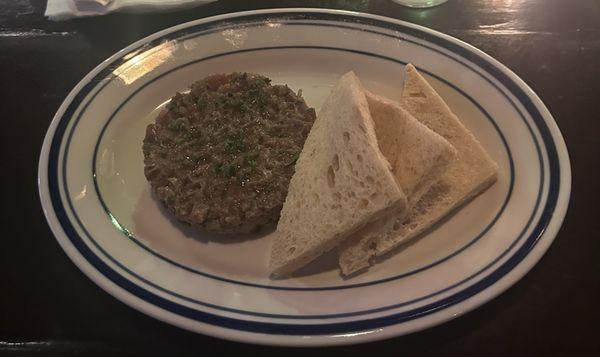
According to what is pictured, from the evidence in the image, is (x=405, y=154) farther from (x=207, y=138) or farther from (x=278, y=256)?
(x=207, y=138)

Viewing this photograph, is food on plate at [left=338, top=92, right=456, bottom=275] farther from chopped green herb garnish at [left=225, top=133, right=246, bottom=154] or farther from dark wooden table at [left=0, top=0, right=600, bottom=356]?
chopped green herb garnish at [left=225, top=133, right=246, bottom=154]

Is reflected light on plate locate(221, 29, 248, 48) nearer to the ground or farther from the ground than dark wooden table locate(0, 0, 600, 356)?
farther from the ground

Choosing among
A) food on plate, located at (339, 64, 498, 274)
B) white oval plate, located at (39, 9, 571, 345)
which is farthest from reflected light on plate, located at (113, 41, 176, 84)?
food on plate, located at (339, 64, 498, 274)

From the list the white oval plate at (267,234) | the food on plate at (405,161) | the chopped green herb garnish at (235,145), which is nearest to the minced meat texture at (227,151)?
the chopped green herb garnish at (235,145)

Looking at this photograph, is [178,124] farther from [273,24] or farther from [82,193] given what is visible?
[273,24]

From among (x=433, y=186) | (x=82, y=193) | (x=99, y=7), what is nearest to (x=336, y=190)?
(x=433, y=186)

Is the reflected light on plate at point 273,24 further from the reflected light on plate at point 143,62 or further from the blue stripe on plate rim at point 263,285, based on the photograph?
the reflected light on plate at point 143,62
